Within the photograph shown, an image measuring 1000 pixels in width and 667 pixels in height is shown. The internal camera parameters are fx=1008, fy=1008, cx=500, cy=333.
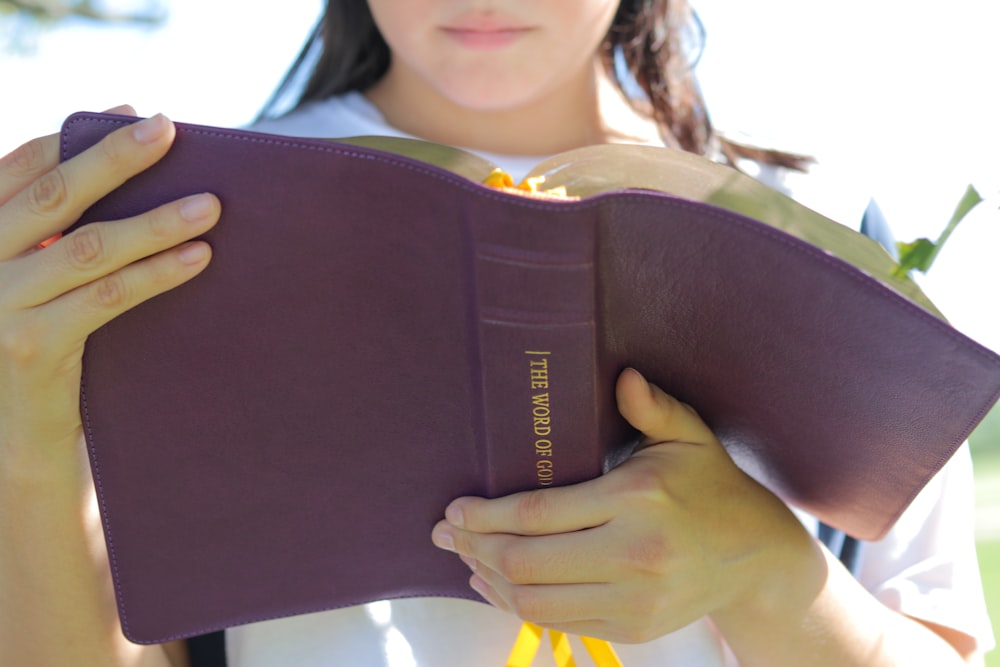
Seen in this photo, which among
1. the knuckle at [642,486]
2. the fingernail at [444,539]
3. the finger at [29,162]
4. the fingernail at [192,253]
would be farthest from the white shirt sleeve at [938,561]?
the finger at [29,162]

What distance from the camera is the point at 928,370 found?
0.68 meters

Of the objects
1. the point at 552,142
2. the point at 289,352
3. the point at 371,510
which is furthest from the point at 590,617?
the point at 552,142

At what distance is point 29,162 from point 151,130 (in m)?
0.14

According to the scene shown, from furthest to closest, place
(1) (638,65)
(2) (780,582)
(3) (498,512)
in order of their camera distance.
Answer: (1) (638,65) → (2) (780,582) → (3) (498,512)

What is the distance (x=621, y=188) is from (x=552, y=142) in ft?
1.80

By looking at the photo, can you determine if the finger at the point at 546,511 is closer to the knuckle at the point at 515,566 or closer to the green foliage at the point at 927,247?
the knuckle at the point at 515,566

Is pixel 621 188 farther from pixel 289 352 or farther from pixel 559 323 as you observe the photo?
pixel 289 352

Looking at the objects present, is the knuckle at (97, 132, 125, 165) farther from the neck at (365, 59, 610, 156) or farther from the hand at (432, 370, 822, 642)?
the neck at (365, 59, 610, 156)

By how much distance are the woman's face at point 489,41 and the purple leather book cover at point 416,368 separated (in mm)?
387

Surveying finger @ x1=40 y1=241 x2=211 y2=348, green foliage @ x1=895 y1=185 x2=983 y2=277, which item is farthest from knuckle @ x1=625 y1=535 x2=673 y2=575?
finger @ x1=40 y1=241 x2=211 y2=348

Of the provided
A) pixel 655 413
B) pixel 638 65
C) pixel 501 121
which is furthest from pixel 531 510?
pixel 638 65

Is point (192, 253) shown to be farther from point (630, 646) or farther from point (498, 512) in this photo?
point (630, 646)

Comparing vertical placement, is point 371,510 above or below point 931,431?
below

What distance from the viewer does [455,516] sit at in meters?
0.76
